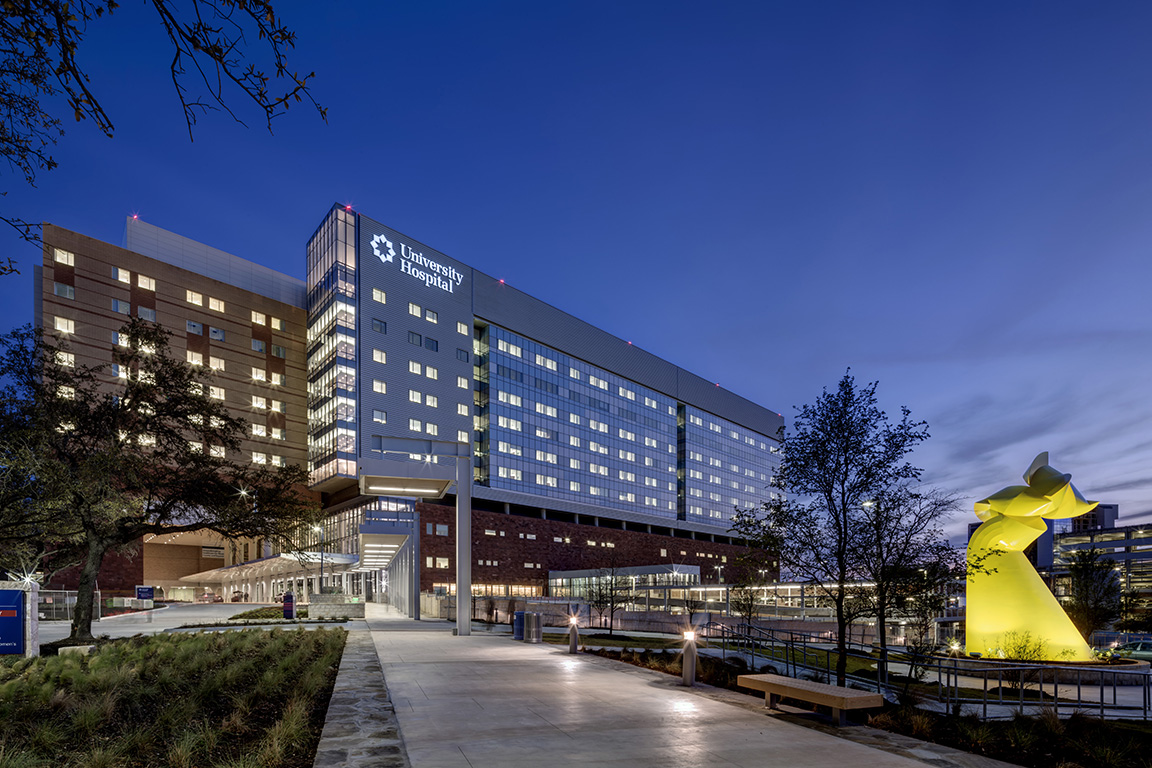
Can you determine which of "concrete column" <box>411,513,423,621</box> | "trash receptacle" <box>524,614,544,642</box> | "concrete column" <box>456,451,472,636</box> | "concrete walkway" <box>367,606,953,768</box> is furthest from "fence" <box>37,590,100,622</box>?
"concrete walkway" <box>367,606,953,768</box>

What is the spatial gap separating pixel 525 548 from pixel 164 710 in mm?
77298

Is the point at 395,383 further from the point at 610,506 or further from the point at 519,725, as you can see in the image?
the point at 519,725

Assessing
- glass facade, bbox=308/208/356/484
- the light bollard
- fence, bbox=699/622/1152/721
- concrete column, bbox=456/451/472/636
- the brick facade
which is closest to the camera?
the light bollard

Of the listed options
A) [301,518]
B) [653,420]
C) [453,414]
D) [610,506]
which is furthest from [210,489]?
[653,420]

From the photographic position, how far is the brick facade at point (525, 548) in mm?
74875

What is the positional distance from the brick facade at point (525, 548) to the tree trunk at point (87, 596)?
4992 cm

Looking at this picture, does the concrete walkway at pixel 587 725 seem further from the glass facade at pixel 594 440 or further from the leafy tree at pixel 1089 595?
the glass facade at pixel 594 440

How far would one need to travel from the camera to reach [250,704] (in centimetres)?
1077

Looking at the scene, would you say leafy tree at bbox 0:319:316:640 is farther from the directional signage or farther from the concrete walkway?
the concrete walkway

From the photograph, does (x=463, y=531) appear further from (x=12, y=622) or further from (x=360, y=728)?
(x=360, y=728)

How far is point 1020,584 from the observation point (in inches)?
1060

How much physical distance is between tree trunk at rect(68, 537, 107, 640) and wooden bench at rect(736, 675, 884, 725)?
20.7 metres

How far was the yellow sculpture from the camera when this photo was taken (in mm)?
26312

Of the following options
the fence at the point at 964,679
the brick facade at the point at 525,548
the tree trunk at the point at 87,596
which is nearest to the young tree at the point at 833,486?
the fence at the point at 964,679
